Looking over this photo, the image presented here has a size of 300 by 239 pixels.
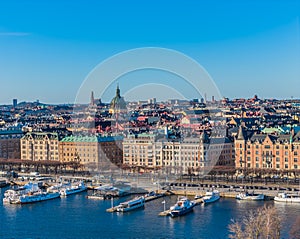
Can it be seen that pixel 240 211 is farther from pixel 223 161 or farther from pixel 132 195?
pixel 223 161

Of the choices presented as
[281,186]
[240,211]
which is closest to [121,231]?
[240,211]

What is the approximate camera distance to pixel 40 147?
24234mm

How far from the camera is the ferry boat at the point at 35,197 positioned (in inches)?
635


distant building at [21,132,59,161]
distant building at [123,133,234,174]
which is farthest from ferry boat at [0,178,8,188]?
distant building at [123,133,234,174]

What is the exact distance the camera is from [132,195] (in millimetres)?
16781

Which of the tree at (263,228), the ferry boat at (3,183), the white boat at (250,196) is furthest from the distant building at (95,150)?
the tree at (263,228)

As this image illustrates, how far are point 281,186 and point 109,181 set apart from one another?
4751mm

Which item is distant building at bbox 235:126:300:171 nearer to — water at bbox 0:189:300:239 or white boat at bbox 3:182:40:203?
water at bbox 0:189:300:239

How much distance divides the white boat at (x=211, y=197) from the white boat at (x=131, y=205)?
1.47 m

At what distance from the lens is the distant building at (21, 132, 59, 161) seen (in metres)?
24.0

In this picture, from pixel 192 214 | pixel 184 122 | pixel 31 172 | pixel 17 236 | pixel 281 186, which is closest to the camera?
pixel 17 236

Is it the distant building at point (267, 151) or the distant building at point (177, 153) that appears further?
the distant building at point (177, 153)

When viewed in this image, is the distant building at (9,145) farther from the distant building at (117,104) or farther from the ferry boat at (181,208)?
the ferry boat at (181,208)

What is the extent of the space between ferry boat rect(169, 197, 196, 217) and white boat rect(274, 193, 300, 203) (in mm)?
2109
